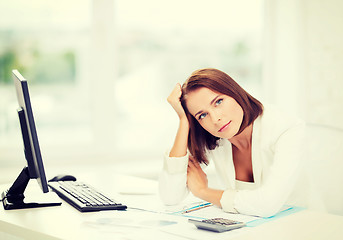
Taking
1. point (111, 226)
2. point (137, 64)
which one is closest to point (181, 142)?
point (111, 226)

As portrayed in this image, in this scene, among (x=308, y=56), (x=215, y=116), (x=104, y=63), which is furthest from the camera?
(x=308, y=56)

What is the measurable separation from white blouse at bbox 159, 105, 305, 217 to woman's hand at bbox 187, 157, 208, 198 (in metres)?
0.03

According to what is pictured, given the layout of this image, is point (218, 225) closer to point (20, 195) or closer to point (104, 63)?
point (20, 195)

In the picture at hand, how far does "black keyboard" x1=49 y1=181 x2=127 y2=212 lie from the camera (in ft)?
5.40

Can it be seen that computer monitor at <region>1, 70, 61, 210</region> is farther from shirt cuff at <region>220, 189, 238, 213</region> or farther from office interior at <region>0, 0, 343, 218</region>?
office interior at <region>0, 0, 343, 218</region>

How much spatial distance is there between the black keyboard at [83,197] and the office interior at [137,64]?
80 centimetres

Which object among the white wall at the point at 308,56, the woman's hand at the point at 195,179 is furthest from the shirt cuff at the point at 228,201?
the white wall at the point at 308,56

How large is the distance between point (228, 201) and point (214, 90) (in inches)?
15.0

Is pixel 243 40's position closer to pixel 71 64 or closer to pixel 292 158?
pixel 71 64

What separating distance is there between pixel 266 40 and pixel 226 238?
8.76 feet

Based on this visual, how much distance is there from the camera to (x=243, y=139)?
1.91m

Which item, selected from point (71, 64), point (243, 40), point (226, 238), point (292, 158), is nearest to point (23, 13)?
point (71, 64)

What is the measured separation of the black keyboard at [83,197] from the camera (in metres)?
1.65

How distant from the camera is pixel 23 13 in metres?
2.96
